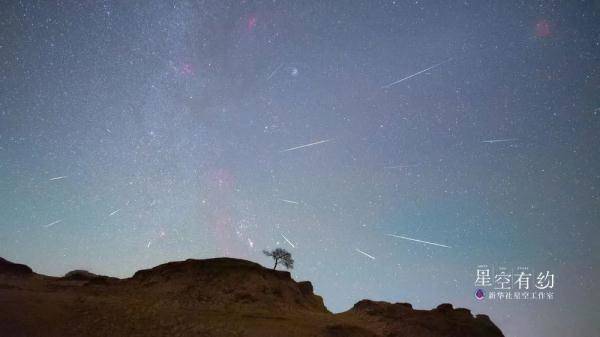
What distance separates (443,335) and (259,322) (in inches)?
805

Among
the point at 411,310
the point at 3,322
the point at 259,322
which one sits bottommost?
the point at 3,322

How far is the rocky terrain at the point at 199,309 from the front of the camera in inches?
981

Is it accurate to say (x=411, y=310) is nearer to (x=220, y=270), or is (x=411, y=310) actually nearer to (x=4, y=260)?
(x=220, y=270)

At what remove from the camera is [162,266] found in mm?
41375

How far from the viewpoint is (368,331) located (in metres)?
33.2

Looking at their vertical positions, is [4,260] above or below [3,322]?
above

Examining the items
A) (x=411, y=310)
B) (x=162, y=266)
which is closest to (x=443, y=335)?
(x=411, y=310)

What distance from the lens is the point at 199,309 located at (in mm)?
30688

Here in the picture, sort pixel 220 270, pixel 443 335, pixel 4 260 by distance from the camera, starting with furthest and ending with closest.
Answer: pixel 4 260
pixel 220 270
pixel 443 335

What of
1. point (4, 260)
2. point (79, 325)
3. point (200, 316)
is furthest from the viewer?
point (4, 260)

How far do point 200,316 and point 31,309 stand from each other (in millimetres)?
11963

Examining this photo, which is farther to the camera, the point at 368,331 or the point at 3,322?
the point at 368,331

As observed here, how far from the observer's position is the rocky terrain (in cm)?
2491

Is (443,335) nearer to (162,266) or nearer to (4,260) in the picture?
(162,266)
